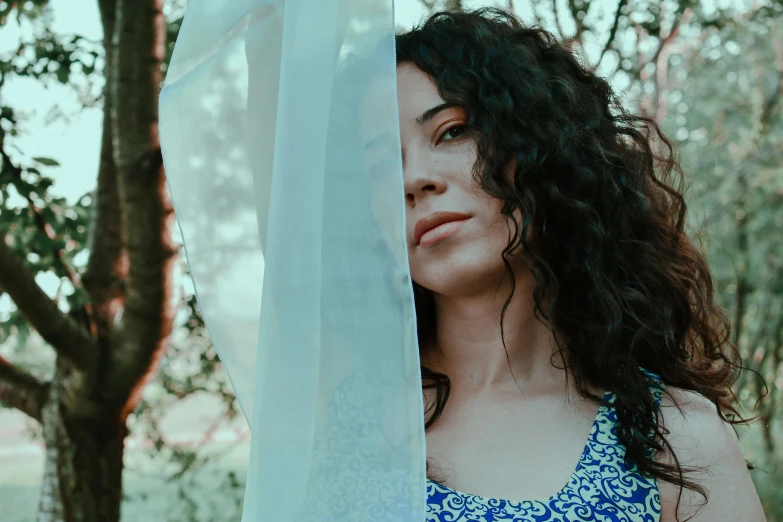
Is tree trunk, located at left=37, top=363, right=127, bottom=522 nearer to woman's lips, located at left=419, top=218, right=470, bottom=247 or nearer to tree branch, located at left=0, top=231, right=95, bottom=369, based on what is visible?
tree branch, located at left=0, top=231, right=95, bottom=369

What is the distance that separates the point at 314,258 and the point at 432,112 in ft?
1.70

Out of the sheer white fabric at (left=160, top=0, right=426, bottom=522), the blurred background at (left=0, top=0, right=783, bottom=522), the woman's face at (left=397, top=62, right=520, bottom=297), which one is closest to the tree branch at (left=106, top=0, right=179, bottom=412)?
the blurred background at (left=0, top=0, right=783, bottom=522)

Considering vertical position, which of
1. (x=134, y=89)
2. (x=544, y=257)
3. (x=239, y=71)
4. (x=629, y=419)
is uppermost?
(x=134, y=89)

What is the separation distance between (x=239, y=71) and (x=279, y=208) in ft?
0.84

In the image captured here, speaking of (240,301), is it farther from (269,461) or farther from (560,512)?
(560,512)

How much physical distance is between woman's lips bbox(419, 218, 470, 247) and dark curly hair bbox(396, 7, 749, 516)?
9 cm

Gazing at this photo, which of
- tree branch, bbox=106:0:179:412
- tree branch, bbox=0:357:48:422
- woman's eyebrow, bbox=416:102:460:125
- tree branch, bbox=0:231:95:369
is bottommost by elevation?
tree branch, bbox=0:357:48:422

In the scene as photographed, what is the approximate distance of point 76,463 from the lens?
104 inches

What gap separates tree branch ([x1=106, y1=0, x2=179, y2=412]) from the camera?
2.23 meters

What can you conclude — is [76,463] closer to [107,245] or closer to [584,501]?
[107,245]

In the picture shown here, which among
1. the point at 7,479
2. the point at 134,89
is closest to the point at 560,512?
the point at 134,89

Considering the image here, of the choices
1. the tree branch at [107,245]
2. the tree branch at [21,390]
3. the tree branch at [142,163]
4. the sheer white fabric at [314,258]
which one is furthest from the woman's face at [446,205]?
the tree branch at [21,390]

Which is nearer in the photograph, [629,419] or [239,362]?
[239,362]

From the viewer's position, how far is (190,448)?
15.2 ft
